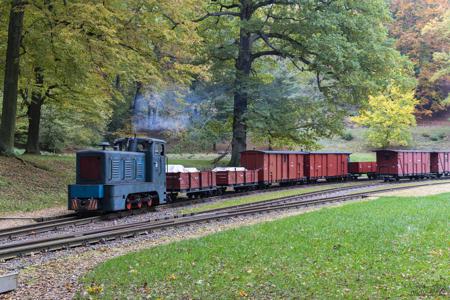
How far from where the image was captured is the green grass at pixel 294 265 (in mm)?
7535

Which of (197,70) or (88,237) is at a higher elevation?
(197,70)

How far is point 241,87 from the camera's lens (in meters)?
33.4

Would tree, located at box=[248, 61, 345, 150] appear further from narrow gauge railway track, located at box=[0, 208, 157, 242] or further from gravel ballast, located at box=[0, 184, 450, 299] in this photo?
gravel ballast, located at box=[0, 184, 450, 299]

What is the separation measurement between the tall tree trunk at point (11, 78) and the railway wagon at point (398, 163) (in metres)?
24.8

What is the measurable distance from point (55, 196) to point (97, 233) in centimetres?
940

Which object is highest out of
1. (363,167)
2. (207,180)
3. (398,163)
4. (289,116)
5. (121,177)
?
(289,116)

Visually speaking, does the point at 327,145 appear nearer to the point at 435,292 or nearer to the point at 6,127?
the point at 6,127

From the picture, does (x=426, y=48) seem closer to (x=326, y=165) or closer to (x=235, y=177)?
(x=326, y=165)

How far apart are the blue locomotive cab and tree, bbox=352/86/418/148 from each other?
37.4 meters

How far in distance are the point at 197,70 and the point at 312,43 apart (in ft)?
28.2

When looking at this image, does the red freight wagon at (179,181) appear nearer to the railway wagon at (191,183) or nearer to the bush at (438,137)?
the railway wagon at (191,183)

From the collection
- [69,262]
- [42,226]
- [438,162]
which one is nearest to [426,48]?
[438,162]

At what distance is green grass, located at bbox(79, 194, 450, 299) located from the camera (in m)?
7.54

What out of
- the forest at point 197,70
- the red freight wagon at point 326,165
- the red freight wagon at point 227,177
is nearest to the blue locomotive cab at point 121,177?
the forest at point 197,70
